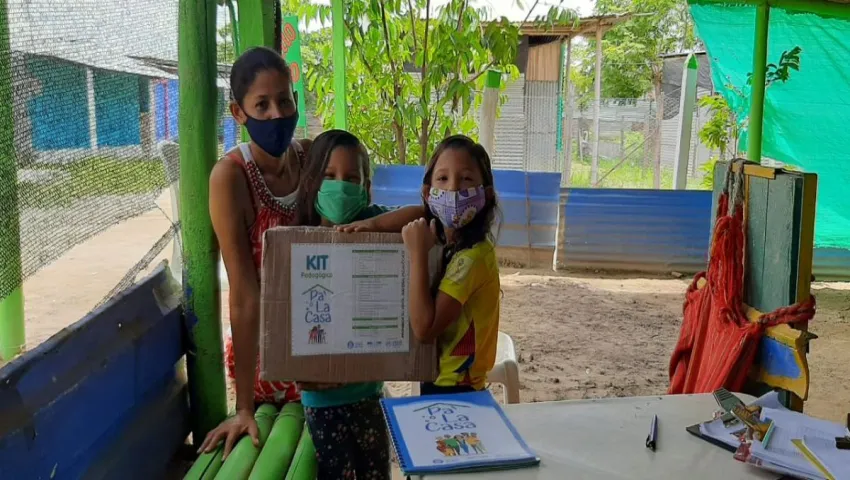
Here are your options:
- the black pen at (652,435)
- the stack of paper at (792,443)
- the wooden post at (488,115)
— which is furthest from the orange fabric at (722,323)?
the wooden post at (488,115)

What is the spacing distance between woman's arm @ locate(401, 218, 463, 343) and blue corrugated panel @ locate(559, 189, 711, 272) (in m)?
5.90

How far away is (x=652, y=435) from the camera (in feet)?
5.18

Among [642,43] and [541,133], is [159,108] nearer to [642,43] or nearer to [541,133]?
[541,133]

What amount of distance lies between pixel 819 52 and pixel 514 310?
317 centimetres

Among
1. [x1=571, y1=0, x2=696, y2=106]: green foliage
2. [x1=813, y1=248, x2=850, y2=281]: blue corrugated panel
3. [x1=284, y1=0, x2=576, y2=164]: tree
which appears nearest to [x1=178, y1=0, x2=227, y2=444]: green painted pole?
[x1=284, y1=0, x2=576, y2=164]: tree

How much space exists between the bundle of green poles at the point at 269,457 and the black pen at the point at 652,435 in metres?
0.97

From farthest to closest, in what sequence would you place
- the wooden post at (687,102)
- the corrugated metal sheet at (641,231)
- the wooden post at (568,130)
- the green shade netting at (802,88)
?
the wooden post at (568,130), the wooden post at (687,102), the corrugated metal sheet at (641,231), the green shade netting at (802,88)

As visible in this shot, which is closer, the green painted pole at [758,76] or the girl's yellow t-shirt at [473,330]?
the girl's yellow t-shirt at [473,330]

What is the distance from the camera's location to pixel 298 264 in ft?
5.77

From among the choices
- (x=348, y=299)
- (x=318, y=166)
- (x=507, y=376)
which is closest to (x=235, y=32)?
(x=318, y=166)

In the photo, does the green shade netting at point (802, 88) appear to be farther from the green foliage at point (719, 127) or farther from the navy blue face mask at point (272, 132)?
the navy blue face mask at point (272, 132)

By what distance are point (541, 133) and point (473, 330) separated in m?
8.89

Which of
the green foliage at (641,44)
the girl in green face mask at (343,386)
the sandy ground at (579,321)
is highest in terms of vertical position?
the green foliage at (641,44)

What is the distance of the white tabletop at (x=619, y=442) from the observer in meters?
1.42
